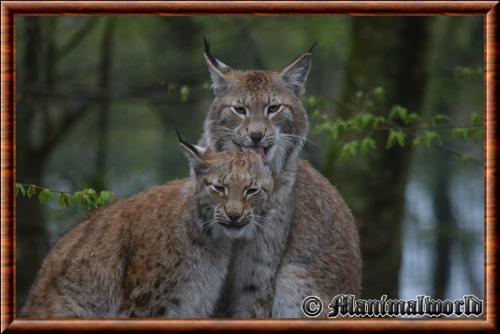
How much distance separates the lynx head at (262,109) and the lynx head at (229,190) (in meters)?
0.36

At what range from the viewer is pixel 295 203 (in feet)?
30.9

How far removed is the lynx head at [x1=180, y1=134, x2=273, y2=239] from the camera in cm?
806

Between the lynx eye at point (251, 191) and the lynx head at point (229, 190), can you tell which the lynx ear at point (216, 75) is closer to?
the lynx head at point (229, 190)

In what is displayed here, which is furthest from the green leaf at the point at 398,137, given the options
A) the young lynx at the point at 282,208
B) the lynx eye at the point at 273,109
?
the lynx eye at the point at 273,109

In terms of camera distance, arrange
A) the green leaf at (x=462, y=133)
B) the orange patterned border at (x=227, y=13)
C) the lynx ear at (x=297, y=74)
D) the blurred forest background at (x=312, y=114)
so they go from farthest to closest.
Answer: the blurred forest background at (x=312, y=114) < the green leaf at (x=462, y=133) < the lynx ear at (x=297, y=74) < the orange patterned border at (x=227, y=13)

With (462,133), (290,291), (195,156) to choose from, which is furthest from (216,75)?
(462,133)

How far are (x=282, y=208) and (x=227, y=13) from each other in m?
2.13

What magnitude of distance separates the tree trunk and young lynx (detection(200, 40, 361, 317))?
4035 millimetres

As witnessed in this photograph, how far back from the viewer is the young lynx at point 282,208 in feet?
28.3

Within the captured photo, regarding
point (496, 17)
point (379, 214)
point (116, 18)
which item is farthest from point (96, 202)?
point (116, 18)

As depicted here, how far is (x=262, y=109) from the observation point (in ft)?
29.2

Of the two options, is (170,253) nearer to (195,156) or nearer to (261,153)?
(195,156)

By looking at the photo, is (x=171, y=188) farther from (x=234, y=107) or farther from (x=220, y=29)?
(x=220, y=29)

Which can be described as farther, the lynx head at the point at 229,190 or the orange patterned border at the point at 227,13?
the lynx head at the point at 229,190
